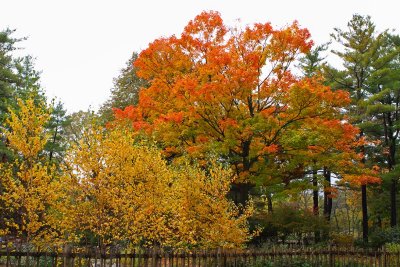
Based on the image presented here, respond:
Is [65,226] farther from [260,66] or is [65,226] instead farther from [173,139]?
[260,66]

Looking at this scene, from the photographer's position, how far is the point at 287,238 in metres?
22.8

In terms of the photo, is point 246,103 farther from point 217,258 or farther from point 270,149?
point 217,258

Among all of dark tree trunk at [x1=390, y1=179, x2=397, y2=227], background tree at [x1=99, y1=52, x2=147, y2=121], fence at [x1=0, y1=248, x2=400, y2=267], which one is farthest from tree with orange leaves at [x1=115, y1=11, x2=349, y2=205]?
background tree at [x1=99, y1=52, x2=147, y2=121]

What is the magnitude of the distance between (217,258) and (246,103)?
9262 mm

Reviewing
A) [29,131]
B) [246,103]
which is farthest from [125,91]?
[29,131]

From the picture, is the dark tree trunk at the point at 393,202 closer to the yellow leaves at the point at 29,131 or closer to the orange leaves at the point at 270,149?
the orange leaves at the point at 270,149

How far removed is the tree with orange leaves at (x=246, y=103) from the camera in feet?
57.8

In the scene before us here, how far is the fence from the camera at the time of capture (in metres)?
9.83

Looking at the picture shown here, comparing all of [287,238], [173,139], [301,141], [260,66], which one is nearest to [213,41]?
[260,66]

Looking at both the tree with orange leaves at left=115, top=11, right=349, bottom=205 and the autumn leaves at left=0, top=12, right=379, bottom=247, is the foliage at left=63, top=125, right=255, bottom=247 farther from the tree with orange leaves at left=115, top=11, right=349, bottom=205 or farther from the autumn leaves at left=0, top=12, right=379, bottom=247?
the tree with orange leaves at left=115, top=11, right=349, bottom=205

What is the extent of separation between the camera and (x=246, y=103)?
19.4 metres

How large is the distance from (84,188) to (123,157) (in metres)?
1.34

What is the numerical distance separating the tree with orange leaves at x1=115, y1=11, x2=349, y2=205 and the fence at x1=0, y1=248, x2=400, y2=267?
478 centimetres

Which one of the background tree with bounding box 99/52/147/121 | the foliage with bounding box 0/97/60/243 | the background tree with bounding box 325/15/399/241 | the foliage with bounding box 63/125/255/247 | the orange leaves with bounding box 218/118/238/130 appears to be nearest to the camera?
the foliage with bounding box 0/97/60/243
